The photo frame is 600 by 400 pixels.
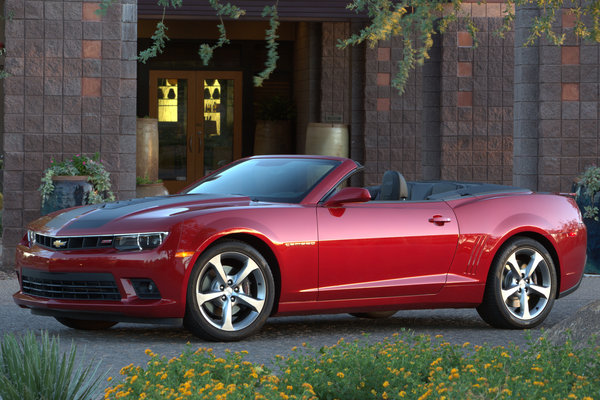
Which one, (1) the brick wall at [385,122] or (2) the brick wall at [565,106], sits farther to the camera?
(1) the brick wall at [385,122]

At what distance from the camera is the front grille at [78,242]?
26.3 ft

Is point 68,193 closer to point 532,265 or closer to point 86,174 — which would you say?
point 86,174

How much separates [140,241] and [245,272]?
710 millimetres

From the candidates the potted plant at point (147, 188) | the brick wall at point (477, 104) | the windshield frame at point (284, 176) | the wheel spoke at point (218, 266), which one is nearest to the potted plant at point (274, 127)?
the potted plant at point (147, 188)

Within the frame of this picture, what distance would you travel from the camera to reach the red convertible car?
8.03 m

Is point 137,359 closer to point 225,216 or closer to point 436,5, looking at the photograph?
point 225,216

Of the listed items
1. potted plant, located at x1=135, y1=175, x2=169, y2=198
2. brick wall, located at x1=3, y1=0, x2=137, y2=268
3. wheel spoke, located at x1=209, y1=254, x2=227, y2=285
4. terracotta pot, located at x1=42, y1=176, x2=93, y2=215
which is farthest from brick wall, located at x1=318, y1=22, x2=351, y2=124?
wheel spoke, located at x1=209, y1=254, x2=227, y2=285

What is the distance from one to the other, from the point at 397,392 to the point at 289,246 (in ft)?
9.90

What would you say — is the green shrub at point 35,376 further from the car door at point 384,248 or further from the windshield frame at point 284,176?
the windshield frame at point 284,176

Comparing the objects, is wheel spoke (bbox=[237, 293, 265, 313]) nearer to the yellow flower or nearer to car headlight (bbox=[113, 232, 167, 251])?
car headlight (bbox=[113, 232, 167, 251])

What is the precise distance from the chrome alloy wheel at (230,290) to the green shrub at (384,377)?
6.26 feet

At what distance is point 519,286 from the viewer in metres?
9.37

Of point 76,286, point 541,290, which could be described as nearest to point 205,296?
point 76,286

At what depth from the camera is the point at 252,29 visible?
24500mm
